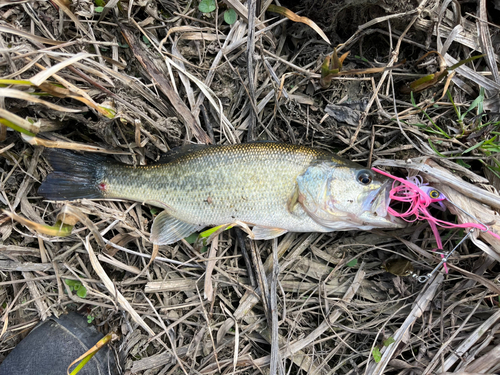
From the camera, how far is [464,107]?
2.63 m

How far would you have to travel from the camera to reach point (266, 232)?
2592 millimetres

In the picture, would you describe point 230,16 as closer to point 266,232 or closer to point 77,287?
point 266,232

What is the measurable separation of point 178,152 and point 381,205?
6.10ft

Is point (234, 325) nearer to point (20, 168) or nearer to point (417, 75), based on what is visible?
point (20, 168)

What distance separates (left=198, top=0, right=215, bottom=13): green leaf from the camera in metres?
2.59

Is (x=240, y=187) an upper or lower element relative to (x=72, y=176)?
upper

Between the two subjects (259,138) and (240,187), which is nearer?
(240,187)

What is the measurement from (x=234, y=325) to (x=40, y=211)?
2108 millimetres

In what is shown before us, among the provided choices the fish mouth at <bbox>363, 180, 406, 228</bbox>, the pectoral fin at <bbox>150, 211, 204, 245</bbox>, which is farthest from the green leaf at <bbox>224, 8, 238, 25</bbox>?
the fish mouth at <bbox>363, 180, 406, 228</bbox>

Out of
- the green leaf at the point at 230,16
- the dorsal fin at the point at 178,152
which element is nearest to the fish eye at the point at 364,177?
the dorsal fin at the point at 178,152

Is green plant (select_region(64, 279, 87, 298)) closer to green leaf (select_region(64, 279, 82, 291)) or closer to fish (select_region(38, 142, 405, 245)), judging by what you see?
green leaf (select_region(64, 279, 82, 291))

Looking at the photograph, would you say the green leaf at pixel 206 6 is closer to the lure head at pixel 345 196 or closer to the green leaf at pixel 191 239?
the lure head at pixel 345 196

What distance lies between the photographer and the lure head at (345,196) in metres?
2.38

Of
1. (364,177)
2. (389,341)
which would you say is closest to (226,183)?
(364,177)
